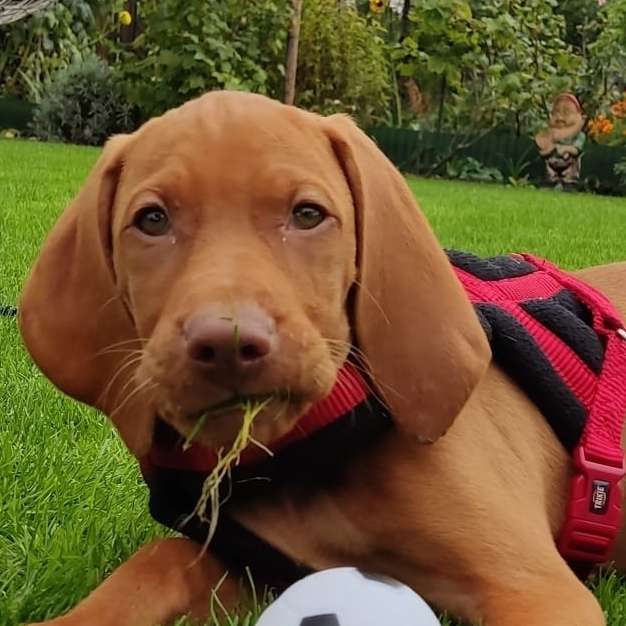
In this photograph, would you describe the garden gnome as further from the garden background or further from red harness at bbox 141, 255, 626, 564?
red harness at bbox 141, 255, 626, 564

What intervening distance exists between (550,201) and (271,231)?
10.9 m

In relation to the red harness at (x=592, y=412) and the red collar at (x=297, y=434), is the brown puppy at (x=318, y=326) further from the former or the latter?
the red harness at (x=592, y=412)

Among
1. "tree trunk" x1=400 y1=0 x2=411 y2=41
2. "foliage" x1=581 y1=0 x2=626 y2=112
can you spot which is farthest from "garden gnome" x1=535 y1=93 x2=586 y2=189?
"tree trunk" x1=400 y1=0 x2=411 y2=41

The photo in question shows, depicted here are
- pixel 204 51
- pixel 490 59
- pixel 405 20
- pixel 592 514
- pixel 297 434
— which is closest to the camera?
pixel 297 434

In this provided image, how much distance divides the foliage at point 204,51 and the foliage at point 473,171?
259 centimetres

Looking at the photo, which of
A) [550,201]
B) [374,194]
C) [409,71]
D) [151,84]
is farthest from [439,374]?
[409,71]

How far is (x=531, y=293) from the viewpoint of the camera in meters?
2.79

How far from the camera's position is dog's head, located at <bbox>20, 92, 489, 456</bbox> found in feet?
6.33

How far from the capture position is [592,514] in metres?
2.50

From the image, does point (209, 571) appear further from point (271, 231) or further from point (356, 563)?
point (271, 231)

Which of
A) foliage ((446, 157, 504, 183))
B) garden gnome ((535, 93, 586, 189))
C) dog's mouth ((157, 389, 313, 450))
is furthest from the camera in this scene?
foliage ((446, 157, 504, 183))

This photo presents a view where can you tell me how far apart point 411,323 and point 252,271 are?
394 millimetres

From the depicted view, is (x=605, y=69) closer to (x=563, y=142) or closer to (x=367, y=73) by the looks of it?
(x=563, y=142)

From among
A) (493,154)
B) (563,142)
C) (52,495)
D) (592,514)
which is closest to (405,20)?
(493,154)
